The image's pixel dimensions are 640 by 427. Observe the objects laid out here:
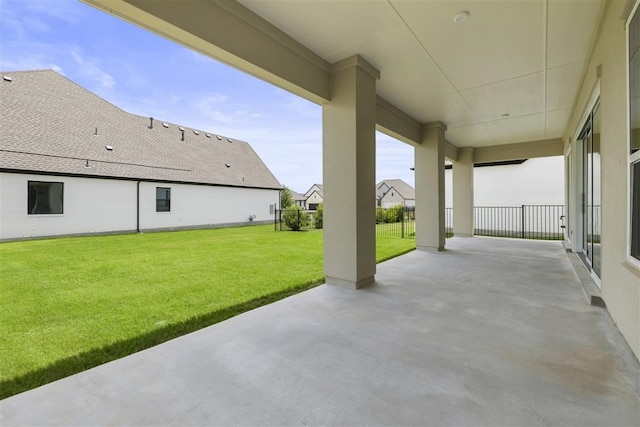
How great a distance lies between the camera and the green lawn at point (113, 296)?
2250 mm

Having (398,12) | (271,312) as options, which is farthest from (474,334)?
(398,12)

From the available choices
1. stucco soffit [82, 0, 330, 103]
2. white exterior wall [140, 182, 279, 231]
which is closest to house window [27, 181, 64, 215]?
white exterior wall [140, 182, 279, 231]

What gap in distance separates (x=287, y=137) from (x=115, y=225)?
15379 millimetres

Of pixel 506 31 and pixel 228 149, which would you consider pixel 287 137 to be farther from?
pixel 506 31

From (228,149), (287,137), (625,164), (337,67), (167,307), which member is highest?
(287,137)

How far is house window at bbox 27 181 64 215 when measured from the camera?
9.41 metres

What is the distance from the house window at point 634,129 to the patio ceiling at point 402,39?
1.07 metres

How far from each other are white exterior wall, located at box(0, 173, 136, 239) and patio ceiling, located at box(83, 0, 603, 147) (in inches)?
414

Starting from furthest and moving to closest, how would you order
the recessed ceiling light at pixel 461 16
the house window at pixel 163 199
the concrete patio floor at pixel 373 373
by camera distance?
the house window at pixel 163 199 < the recessed ceiling light at pixel 461 16 < the concrete patio floor at pixel 373 373

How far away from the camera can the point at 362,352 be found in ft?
7.12

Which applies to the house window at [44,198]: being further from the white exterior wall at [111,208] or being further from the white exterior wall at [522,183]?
the white exterior wall at [522,183]

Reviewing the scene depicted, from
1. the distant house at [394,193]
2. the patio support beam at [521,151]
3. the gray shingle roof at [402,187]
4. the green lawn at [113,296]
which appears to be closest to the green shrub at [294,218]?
the green lawn at [113,296]

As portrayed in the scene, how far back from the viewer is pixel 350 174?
3.87 m

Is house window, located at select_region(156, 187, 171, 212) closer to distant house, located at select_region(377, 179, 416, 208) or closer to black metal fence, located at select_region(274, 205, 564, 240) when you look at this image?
black metal fence, located at select_region(274, 205, 564, 240)
